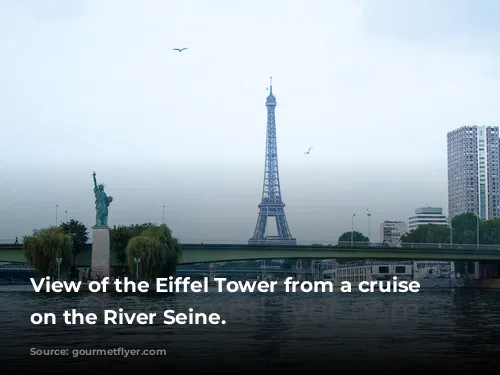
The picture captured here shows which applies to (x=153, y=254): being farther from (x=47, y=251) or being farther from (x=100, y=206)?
(x=47, y=251)

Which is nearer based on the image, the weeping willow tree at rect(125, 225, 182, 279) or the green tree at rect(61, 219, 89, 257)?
the weeping willow tree at rect(125, 225, 182, 279)

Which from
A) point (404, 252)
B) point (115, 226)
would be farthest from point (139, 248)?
point (404, 252)

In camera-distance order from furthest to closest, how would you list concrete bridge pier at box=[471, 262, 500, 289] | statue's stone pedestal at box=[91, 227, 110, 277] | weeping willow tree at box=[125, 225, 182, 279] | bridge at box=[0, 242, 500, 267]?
concrete bridge pier at box=[471, 262, 500, 289]
bridge at box=[0, 242, 500, 267]
statue's stone pedestal at box=[91, 227, 110, 277]
weeping willow tree at box=[125, 225, 182, 279]

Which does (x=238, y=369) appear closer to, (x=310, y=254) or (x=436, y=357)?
(x=436, y=357)

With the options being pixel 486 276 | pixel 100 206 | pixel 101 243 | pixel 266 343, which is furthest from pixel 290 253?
pixel 266 343

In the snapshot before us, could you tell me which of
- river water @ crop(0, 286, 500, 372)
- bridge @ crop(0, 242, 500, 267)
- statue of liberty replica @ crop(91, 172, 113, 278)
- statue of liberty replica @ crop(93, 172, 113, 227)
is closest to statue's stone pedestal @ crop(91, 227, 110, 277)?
statue of liberty replica @ crop(91, 172, 113, 278)

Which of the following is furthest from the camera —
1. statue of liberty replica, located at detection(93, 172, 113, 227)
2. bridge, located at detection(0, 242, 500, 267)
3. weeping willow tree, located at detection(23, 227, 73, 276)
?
bridge, located at detection(0, 242, 500, 267)

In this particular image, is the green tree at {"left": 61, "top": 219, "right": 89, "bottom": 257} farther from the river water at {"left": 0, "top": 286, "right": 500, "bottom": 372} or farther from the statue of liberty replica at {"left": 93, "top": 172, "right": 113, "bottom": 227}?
the river water at {"left": 0, "top": 286, "right": 500, "bottom": 372}
